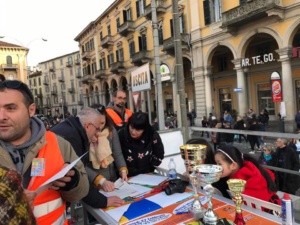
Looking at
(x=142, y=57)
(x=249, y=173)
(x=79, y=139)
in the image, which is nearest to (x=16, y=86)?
(x=79, y=139)

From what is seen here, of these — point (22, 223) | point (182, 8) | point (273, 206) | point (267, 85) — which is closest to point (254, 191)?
point (273, 206)

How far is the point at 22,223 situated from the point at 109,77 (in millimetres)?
41079

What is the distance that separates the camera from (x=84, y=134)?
2600 millimetres

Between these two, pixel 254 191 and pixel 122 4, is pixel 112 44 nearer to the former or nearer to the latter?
pixel 122 4

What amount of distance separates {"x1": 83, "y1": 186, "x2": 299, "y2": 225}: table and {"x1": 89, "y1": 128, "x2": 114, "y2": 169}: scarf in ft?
2.63

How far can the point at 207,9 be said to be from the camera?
21.4 m

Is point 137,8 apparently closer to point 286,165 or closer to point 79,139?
point 286,165

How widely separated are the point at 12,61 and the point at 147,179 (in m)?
64.4

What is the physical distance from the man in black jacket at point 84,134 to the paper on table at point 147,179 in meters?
0.59

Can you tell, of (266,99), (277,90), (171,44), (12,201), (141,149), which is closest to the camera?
(12,201)

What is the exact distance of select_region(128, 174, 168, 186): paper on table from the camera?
304 cm

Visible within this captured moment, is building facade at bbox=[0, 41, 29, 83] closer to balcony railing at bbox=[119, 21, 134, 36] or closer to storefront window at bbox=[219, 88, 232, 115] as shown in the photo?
balcony railing at bbox=[119, 21, 134, 36]

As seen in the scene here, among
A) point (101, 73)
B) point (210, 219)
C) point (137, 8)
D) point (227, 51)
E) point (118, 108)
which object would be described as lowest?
point (210, 219)

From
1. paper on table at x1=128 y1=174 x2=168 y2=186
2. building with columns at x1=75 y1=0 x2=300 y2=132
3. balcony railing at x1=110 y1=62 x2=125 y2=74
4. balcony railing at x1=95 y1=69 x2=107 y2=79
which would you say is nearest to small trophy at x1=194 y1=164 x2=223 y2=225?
paper on table at x1=128 y1=174 x2=168 y2=186
